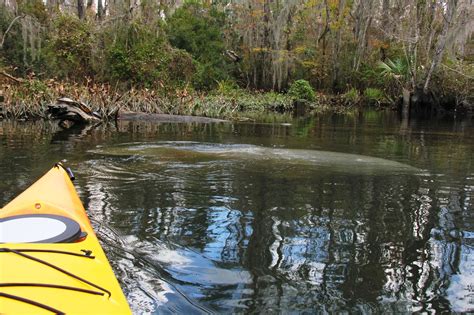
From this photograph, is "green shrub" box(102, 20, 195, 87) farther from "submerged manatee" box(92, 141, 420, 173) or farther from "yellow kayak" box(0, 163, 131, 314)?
"yellow kayak" box(0, 163, 131, 314)

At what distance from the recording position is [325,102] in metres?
32.2

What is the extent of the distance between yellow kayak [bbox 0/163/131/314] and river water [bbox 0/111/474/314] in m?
0.62

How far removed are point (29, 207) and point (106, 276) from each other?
1.44 metres

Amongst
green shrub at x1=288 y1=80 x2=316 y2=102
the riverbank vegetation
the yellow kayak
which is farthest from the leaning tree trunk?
the yellow kayak

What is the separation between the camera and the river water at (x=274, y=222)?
3566 millimetres

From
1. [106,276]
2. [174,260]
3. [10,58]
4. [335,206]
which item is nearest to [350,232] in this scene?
[335,206]

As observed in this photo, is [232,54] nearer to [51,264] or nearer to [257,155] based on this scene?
[257,155]

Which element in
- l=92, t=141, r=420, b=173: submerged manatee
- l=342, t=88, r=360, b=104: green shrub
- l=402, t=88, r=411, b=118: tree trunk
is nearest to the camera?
l=92, t=141, r=420, b=173: submerged manatee

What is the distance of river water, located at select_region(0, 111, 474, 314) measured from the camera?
357cm

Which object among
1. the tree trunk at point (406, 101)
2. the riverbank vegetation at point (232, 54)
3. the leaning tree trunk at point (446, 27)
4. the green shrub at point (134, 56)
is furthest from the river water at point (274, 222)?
the tree trunk at point (406, 101)

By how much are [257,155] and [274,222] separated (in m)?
4.49

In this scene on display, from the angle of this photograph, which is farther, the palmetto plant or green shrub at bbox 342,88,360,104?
green shrub at bbox 342,88,360,104

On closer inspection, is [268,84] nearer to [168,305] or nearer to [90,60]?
[90,60]

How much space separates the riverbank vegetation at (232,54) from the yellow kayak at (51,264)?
14.5 m
